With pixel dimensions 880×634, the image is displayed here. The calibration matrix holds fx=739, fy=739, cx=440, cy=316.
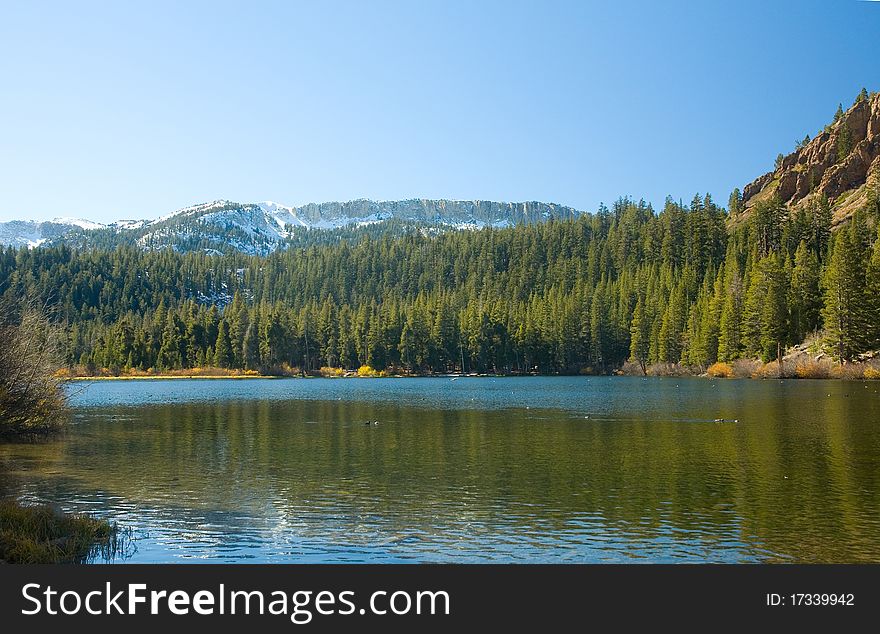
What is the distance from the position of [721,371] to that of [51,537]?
11499 centimetres

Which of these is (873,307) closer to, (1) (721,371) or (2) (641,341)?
(1) (721,371)

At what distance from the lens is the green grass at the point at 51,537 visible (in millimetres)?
17672

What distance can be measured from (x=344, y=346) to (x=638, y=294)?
231 ft

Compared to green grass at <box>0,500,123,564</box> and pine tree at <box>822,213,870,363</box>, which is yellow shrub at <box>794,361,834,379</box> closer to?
pine tree at <box>822,213,870,363</box>

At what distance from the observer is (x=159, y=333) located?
177750mm

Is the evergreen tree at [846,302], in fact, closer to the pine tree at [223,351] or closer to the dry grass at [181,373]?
the dry grass at [181,373]

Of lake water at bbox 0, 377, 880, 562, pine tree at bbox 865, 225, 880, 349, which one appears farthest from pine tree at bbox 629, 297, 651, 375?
lake water at bbox 0, 377, 880, 562

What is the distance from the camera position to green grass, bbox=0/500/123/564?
17.7 metres

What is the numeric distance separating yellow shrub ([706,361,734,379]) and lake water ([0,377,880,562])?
213 feet

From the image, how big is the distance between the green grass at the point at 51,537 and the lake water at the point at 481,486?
912 millimetres

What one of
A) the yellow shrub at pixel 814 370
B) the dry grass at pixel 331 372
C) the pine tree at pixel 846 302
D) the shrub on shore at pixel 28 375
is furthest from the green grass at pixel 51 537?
the dry grass at pixel 331 372
